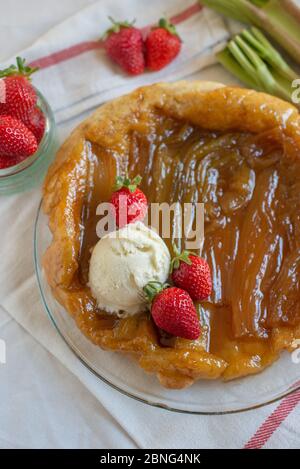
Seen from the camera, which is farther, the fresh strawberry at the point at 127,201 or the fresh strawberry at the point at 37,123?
the fresh strawberry at the point at 37,123

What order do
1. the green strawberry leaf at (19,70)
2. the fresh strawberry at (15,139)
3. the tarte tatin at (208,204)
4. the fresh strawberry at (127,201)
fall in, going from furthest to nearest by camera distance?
1. the green strawberry leaf at (19,70)
2. the fresh strawberry at (15,139)
3. the fresh strawberry at (127,201)
4. the tarte tatin at (208,204)

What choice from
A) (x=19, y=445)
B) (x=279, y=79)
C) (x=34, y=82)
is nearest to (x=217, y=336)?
(x=19, y=445)

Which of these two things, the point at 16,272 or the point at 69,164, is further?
the point at 16,272

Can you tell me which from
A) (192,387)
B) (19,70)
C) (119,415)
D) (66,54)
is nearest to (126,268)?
(192,387)

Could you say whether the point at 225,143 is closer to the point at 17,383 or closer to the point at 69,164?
the point at 69,164

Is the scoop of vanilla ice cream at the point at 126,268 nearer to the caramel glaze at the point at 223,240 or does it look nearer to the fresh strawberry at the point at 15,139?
the caramel glaze at the point at 223,240

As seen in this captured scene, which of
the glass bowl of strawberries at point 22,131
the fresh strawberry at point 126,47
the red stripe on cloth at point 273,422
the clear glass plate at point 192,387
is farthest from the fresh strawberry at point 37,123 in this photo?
the red stripe on cloth at point 273,422

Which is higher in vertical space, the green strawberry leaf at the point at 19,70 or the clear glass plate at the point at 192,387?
the green strawberry leaf at the point at 19,70
